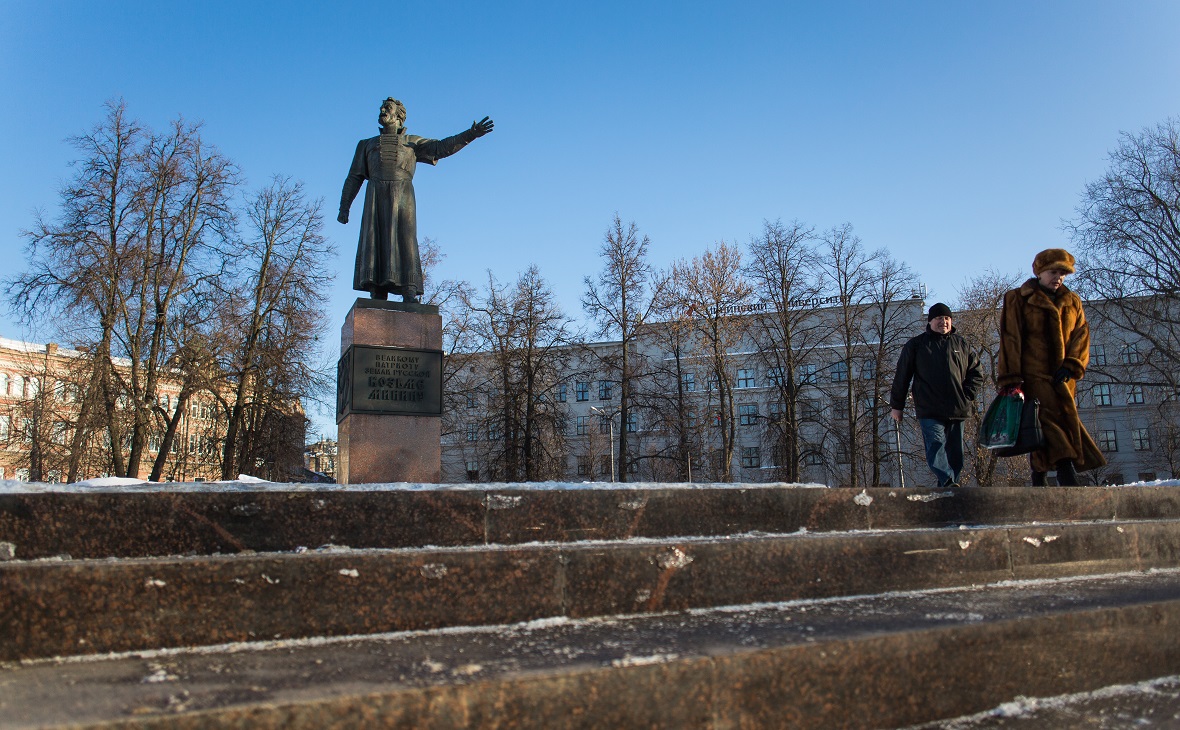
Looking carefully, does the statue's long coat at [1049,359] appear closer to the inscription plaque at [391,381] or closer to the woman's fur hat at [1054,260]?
the woman's fur hat at [1054,260]

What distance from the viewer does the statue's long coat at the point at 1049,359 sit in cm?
651

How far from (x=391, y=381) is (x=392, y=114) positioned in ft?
12.0

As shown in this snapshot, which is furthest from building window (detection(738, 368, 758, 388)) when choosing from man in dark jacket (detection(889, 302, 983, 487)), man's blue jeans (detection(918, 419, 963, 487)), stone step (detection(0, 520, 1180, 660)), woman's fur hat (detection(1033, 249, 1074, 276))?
stone step (detection(0, 520, 1180, 660))

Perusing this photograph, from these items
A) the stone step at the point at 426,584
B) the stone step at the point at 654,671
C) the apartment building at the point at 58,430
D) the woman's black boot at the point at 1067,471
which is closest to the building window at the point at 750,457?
the apartment building at the point at 58,430

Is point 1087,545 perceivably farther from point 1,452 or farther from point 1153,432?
point 1153,432

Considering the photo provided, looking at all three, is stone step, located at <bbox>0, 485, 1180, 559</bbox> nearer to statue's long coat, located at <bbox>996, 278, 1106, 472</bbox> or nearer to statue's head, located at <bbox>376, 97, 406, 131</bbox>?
statue's long coat, located at <bbox>996, 278, 1106, 472</bbox>

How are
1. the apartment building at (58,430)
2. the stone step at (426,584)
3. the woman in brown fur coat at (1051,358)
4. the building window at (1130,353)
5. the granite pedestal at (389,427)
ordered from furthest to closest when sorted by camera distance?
the building window at (1130,353) < the apartment building at (58,430) < the granite pedestal at (389,427) < the woman in brown fur coat at (1051,358) < the stone step at (426,584)

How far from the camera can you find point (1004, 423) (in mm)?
6621

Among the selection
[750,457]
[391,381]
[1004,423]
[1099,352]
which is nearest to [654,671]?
[1004,423]

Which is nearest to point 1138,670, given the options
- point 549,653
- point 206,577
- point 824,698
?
point 824,698

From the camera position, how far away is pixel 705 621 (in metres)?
2.99

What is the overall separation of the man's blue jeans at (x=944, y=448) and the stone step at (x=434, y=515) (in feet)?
6.48

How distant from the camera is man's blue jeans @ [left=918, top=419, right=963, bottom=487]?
698 centimetres

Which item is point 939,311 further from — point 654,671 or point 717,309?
point 717,309
